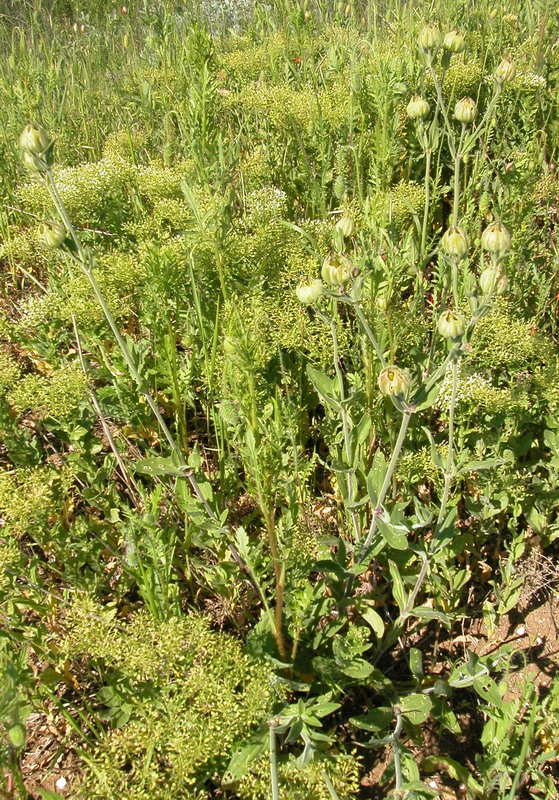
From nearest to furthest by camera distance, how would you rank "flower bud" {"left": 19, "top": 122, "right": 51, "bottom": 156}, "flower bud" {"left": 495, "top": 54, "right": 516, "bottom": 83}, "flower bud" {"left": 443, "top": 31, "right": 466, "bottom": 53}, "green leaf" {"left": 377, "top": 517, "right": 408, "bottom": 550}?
"flower bud" {"left": 19, "top": 122, "right": 51, "bottom": 156}
"green leaf" {"left": 377, "top": 517, "right": 408, "bottom": 550}
"flower bud" {"left": 495, "top": 54, "right": 516, "bottom": 83}
"flower bud" {"left": 443, "top": 31, "right": 466, "bottom": 53}

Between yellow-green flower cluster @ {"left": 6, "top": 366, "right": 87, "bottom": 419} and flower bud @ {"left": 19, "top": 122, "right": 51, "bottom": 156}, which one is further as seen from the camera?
yellow-green flower cluster @ {"left": 6, "top": 366, "right": 87, "bottom": 419}

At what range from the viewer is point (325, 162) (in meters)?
2.70

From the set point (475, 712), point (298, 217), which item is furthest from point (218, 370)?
point (475, 712)

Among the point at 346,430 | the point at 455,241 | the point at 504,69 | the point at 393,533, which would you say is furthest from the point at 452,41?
the point at 393,533

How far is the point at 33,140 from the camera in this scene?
1433 millimetres

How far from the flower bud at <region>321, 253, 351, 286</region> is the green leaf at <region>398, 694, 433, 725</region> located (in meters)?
1.14

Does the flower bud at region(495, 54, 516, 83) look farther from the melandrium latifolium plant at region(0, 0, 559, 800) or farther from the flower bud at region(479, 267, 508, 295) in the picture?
the flower bud at region(479, 267, 508, 295)

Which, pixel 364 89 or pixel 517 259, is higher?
pixel 364 89

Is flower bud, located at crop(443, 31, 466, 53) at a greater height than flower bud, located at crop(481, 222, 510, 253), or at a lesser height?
greater

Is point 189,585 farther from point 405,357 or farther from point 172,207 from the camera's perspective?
point 172,207

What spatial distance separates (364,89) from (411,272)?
115cm

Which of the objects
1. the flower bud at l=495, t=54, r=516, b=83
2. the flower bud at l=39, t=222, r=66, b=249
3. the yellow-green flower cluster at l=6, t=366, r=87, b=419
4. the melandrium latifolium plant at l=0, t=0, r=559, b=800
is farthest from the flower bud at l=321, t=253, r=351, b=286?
the flower bud at l=495, t=54, r=516, b=83

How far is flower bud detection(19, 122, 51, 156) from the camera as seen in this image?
56.2 inches

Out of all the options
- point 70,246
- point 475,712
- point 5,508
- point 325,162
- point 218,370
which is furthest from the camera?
point 325,162
